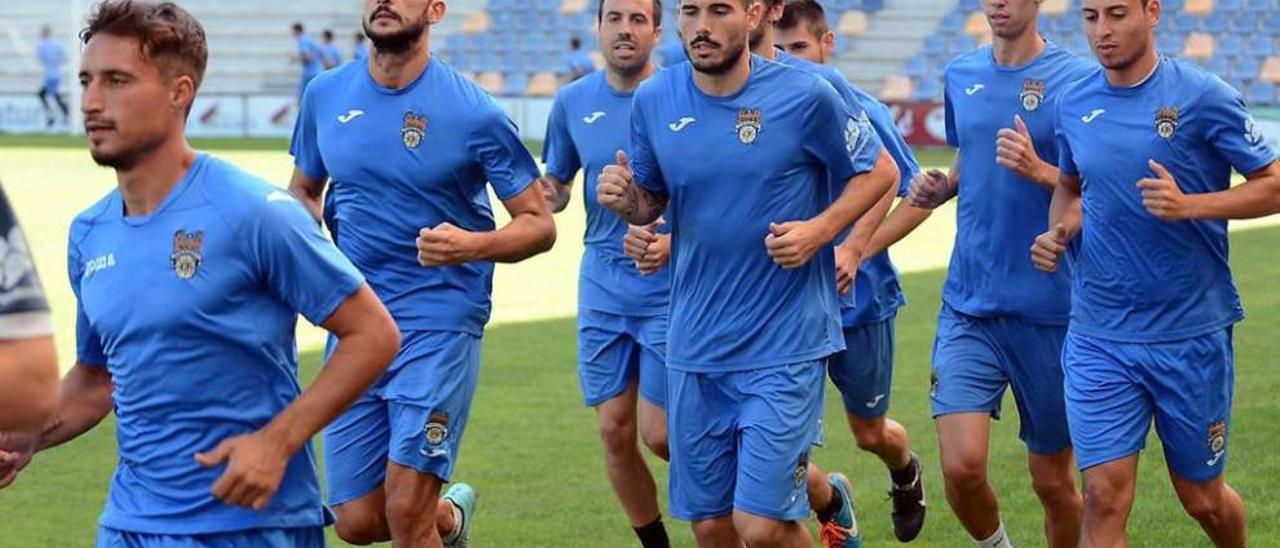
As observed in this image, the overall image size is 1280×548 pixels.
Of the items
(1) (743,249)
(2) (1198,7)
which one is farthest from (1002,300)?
(2) (1198,7)

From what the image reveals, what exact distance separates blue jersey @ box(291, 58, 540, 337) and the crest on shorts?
12.8 inches

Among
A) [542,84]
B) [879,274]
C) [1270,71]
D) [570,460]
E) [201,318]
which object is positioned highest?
[201,318]

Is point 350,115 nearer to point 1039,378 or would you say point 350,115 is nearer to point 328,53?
point 1039,378

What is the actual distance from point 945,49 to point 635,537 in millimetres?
34019

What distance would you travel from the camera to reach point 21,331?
→ 360 cm

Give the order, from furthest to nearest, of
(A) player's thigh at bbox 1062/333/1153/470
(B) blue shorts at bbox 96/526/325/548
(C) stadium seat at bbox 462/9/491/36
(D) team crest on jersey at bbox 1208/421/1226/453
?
(C) stadium seat at bbox 462/9/491/36 → (D) team crest on jersey at bbox 1208/421/1226/453 → (A) player's thigh at bbox 1062/333/1153/470 → (B) blue shorts at bbox 96/526/325/548

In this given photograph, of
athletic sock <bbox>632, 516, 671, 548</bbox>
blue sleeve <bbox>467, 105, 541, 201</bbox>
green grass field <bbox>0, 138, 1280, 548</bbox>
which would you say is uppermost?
blue sleeve <bbox>467, 105, 541, 201</bbox>

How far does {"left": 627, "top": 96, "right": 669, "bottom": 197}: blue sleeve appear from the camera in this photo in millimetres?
7383

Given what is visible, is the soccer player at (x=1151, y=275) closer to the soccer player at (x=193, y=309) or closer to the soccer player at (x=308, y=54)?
the soccer player at (x=193, y=309)

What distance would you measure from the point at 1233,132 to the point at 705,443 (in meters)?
2.06

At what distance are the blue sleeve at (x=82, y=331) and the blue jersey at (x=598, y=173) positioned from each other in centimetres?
388

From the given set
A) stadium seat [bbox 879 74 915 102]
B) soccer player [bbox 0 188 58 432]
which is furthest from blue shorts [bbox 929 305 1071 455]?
stadium seat [bbox 879 74 915 102]

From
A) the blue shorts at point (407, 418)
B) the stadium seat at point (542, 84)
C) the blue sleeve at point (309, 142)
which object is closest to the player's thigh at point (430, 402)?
the blue shorts at point (407, 418)

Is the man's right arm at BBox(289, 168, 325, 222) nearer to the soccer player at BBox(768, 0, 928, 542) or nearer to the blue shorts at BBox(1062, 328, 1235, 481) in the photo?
the soccer player at BBox(768, 0, 928, 542)
